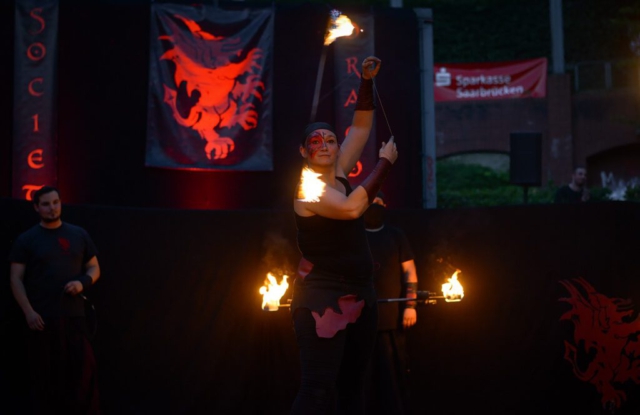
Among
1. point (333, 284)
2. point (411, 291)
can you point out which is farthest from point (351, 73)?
point (333, 284)

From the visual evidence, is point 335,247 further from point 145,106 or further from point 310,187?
point 145,106

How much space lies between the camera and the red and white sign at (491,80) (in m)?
19.9

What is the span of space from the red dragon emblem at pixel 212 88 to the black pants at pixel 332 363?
5.76 meters

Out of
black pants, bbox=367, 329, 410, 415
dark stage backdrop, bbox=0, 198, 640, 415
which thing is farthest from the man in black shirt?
black pants, bbox=367, 329, 410, 415

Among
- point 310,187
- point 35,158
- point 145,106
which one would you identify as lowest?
point 310,187

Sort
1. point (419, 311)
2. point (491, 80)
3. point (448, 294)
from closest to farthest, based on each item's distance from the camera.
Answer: point (448, 294)
point (419, 311)
point (491, 80)

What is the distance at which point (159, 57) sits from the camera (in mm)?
9148

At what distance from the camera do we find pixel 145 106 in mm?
9266

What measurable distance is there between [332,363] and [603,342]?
3535 mm

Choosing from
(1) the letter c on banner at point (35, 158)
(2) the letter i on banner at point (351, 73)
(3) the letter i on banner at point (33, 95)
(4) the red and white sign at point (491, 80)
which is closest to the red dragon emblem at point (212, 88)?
(2) the letter i on banner at point (351, 73)

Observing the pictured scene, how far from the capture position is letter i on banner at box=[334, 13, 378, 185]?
9578 millimetres

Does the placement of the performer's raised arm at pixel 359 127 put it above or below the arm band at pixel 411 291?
above

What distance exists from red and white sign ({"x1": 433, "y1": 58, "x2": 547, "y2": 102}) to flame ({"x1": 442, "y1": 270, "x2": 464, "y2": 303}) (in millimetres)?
14017

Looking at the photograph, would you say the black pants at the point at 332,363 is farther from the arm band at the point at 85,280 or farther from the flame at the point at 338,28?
the arm band at the point at 85,280
